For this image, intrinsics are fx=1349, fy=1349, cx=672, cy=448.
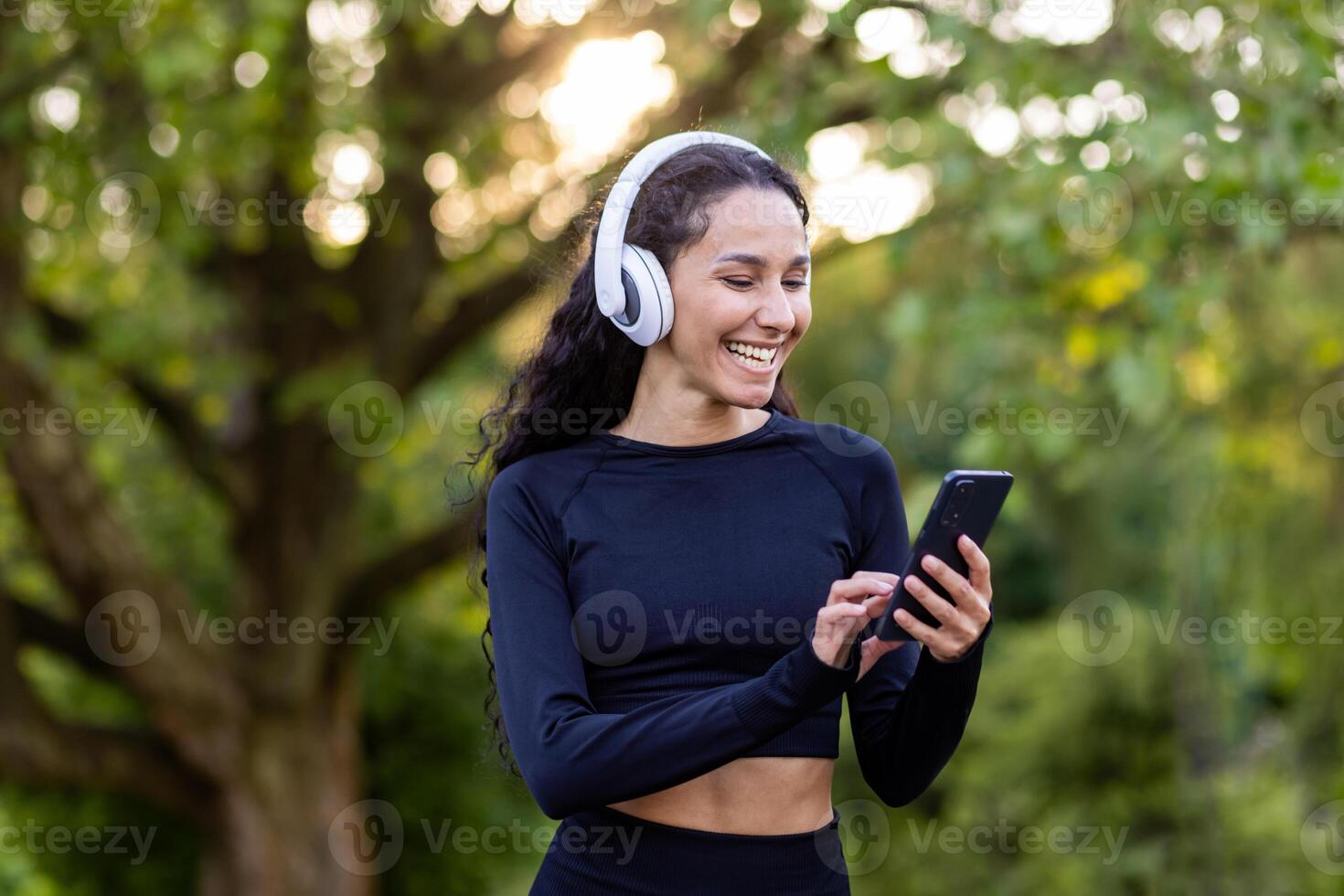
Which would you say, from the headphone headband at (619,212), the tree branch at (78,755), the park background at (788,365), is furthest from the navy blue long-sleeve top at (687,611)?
the tree branch at (78,755)

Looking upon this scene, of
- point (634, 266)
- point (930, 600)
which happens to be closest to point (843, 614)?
point (930, 600)

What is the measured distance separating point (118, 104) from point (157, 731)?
2976mm

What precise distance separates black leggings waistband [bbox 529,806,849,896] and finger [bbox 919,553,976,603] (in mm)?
420

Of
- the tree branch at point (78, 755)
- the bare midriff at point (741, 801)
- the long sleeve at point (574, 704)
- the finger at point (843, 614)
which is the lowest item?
the tree branch at point (78, 755)

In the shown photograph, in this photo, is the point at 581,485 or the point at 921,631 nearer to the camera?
the point at 921,631

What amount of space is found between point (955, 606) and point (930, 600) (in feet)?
Answer: 0.20

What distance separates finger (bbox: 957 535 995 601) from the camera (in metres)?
1.60

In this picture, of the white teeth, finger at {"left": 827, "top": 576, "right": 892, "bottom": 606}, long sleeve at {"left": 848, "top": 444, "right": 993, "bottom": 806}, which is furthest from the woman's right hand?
the white teeth

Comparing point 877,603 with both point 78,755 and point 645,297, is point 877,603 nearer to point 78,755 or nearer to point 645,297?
point 645,297

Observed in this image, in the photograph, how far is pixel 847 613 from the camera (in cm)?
155

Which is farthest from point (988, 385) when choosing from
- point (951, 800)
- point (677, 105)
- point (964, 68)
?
point (951, 800)

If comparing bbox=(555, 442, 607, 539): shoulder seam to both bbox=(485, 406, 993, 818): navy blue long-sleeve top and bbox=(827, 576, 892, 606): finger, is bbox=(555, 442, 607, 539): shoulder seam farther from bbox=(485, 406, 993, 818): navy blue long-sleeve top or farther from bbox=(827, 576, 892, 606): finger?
bbox=(827, 576, 892, 606): finger

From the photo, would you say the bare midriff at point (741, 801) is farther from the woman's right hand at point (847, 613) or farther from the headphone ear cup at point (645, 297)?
the headphone ear cup at point (645, 297)

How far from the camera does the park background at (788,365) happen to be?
163 inches
